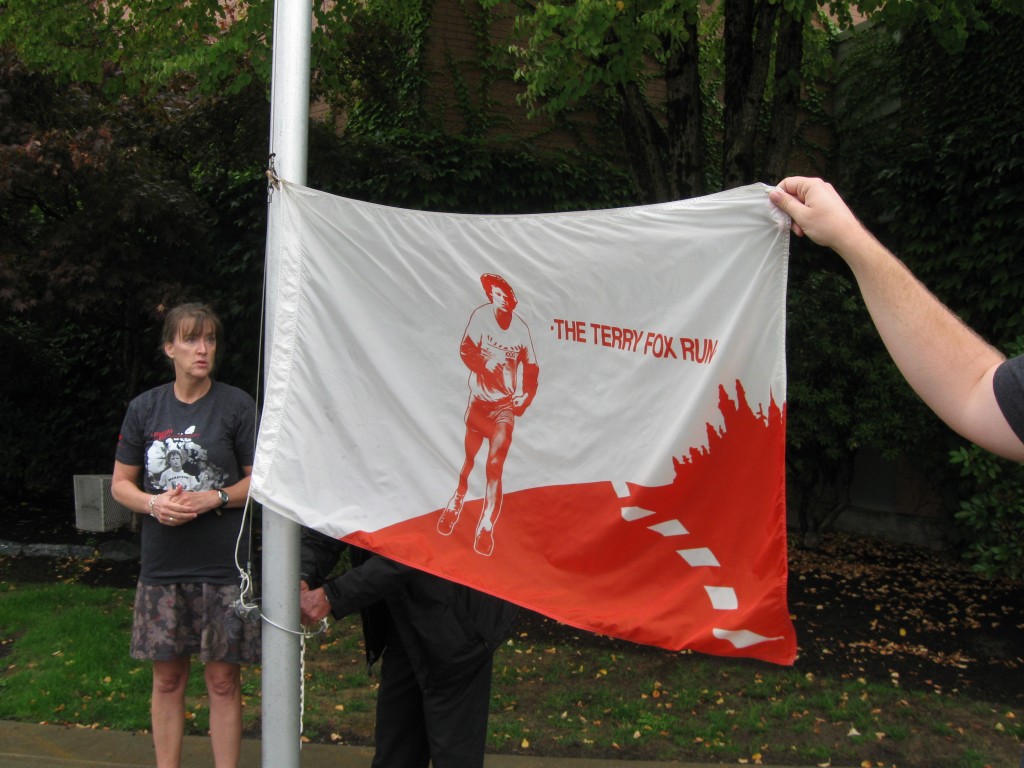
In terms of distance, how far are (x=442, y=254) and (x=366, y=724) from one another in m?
2.82

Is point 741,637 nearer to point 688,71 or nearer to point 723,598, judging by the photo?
point 723,598

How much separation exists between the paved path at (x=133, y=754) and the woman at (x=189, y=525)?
2.44 ft

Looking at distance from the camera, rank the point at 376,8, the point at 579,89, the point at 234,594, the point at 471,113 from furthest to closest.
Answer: the point at 471,113 → the point at 376,8 → the point at 579,89 → the point at 234,594

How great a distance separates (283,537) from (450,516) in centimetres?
50

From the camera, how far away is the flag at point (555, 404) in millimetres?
2520

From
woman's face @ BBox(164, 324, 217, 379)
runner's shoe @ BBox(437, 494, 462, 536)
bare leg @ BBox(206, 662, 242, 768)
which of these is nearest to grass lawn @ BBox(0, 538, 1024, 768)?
bare leg @ BBox(206, 662, 242, 768)

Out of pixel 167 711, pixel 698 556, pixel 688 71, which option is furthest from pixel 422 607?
pixel 688 71

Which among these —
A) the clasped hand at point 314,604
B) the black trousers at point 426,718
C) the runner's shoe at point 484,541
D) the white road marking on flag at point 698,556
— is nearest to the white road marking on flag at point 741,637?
the white road marking on flag at point 698,556

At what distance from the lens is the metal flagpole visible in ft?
8.48

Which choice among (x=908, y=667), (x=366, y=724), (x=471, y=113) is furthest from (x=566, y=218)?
(x=471, y=113)

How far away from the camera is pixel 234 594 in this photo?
326cm

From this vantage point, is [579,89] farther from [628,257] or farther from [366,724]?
[366,724]

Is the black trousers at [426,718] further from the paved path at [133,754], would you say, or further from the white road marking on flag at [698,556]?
the paved path at [133,754]

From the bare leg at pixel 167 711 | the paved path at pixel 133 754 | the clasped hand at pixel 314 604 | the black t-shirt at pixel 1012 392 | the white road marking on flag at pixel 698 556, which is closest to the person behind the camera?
the black t-shirt at pixel 1012 392
